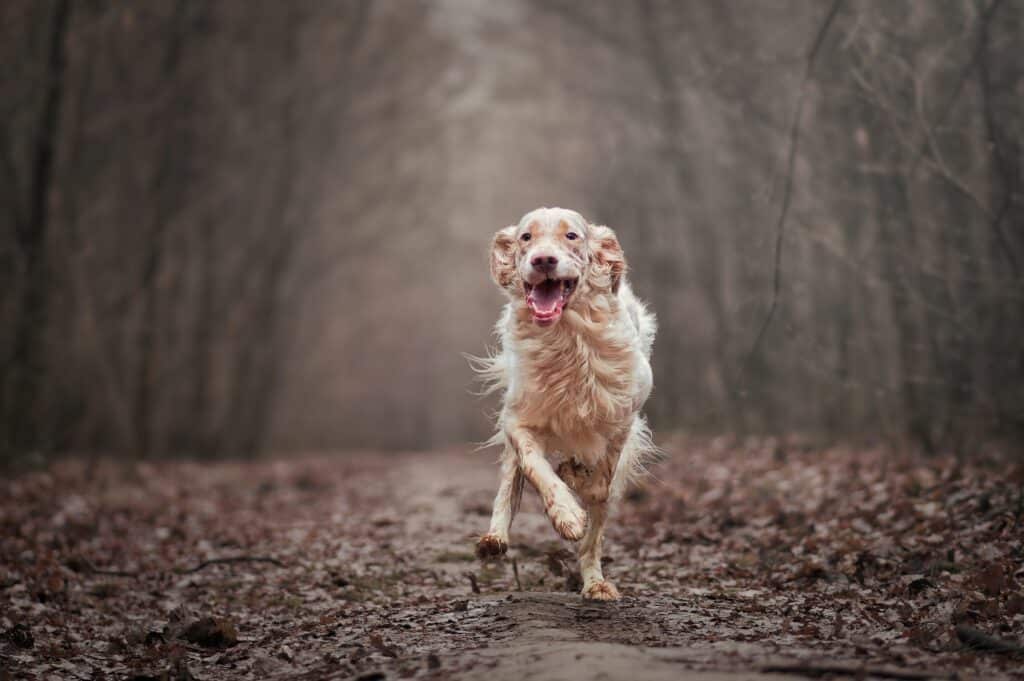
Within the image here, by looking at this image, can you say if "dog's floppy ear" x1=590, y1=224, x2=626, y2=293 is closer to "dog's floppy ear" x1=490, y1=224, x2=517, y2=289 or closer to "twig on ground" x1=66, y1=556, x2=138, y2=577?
"dog's floppy ear" x1=490, y1=224, x2=517, y2=289

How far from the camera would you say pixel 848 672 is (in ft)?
14.5

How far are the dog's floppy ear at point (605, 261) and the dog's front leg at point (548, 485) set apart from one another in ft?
3.14

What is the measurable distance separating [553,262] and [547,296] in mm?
258

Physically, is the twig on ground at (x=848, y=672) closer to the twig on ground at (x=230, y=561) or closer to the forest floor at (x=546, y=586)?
the forest floor at (x=546, y=586)

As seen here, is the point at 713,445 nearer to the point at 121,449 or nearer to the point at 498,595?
the point at 121,449

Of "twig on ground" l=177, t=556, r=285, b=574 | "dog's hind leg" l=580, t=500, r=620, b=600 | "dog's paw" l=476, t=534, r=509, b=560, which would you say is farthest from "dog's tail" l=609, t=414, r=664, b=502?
"twig on ground" l=177, t=556, r=285, b=574

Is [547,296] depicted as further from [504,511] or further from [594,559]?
[594,559]

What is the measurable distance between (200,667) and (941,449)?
8.16 meters

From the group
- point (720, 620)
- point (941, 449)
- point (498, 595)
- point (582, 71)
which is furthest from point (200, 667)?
point (582, 71)

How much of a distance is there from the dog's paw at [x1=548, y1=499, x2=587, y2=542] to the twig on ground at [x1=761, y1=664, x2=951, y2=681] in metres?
1.45

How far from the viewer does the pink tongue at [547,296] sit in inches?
248

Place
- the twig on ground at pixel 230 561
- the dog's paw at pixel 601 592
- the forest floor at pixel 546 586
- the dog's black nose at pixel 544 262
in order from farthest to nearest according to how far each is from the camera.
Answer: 1. the twig on ground at pixel 230 561
2. the dog's paw at pixel 601 592
3. the dog's black nose at pixel 544 262
4. the forest floor at pixel 546 586

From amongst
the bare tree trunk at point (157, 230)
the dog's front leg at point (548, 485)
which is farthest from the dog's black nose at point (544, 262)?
the bare tree trunk at point (157, 230)

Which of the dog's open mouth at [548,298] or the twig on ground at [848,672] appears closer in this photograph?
the twig on ground at [848,672]
